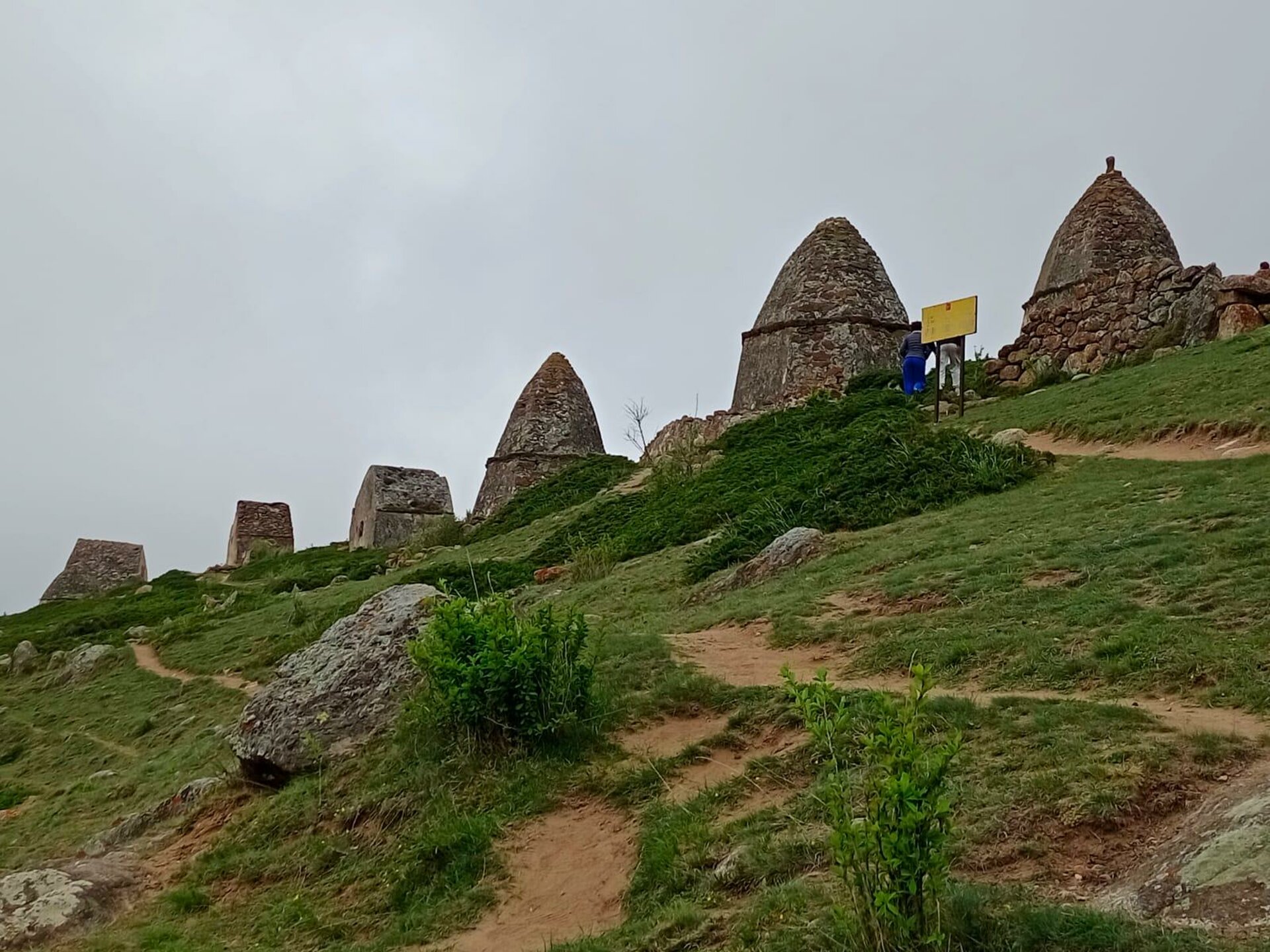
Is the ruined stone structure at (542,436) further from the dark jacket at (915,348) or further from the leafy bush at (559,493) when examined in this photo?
the dark jacket at (915,348)

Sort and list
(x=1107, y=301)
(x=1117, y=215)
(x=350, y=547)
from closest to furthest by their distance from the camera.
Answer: (x=1107, y=301) → (x=1117, y=215) → (x=350, y=547)

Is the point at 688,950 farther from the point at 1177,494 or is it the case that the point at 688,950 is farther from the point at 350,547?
the point at 350,547

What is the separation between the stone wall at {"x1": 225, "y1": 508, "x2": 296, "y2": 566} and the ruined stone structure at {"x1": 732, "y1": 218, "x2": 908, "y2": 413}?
44.3 feet

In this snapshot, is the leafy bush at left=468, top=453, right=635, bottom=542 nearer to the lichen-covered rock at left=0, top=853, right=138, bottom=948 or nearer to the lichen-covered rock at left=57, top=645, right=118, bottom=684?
the lichen-covered rock at left=57, top=645, right=118, bottom=684

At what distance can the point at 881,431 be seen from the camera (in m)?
12.4

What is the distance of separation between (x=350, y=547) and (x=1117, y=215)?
16677mm

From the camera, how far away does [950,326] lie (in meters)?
13.3

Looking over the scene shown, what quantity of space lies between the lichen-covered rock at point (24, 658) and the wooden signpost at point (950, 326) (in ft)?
44.8

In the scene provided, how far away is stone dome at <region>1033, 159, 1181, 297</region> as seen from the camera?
1716cm

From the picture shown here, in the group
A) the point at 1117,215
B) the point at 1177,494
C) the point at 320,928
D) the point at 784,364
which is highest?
the point at 1117,215

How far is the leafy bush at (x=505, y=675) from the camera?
196 inches

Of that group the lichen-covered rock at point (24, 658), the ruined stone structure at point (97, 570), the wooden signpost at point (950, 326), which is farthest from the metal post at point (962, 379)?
the ruined stone structure at point (97, 570)

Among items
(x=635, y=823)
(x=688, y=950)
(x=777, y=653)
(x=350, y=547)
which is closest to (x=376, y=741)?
(x=635, y=823)

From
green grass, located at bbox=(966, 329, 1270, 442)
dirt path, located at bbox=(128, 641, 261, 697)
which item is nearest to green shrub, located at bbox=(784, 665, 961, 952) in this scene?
green grass, located at bbox=(966, 329, 1270, 442)
